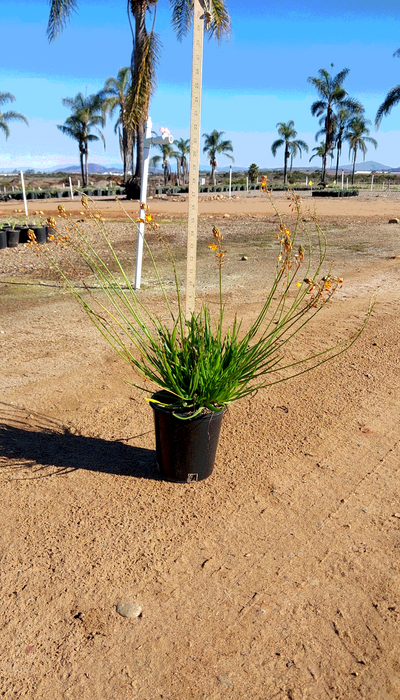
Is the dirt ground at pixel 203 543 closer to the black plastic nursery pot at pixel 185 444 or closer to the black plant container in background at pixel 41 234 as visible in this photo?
the black plastic nursery pot at pixel 185 444

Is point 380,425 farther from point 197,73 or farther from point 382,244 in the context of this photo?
point 382,244

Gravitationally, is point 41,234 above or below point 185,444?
above

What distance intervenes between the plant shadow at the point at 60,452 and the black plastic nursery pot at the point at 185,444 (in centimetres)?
17

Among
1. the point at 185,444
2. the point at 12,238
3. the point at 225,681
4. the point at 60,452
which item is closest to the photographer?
the point at 225,681

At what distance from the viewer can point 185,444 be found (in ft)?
10.1

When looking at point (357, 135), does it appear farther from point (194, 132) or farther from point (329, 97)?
point (194, 132)

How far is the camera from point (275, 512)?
2963 mm

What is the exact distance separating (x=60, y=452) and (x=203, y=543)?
1.23 m

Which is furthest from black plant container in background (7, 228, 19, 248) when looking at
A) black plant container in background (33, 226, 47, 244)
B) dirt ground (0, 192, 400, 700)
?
dirt ground (0, 192, 400, 700)

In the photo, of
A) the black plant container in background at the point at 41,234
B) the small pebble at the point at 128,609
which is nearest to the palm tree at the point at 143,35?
the black plant container in background at the point at 41,234

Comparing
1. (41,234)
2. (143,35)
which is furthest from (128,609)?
(143,35)

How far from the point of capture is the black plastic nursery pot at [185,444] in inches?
120

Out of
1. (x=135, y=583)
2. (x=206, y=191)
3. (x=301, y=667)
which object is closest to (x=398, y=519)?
(x=301, y=667)

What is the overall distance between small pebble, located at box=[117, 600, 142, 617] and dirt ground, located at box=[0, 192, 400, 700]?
0.07 ft
